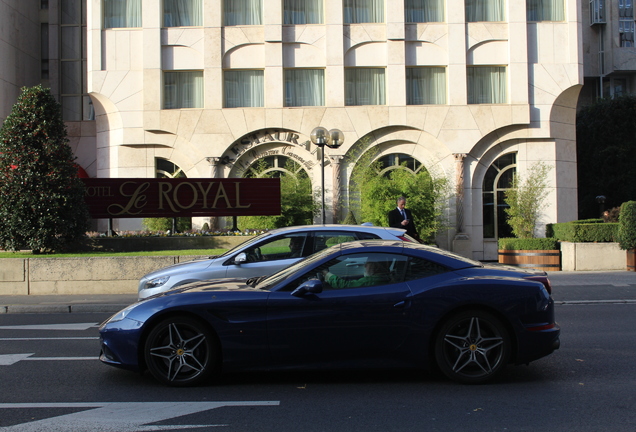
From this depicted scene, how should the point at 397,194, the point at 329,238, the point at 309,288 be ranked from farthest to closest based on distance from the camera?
the point at 397,194
the point at 329,238
the point at 309,288

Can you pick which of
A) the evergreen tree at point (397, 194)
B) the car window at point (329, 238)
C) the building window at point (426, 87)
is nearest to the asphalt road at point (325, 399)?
the car window at point (329, 238)

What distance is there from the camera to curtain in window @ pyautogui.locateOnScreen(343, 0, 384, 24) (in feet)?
86.9

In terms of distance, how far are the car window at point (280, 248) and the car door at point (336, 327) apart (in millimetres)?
3518

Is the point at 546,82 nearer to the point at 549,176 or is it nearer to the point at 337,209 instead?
the point at 549,176

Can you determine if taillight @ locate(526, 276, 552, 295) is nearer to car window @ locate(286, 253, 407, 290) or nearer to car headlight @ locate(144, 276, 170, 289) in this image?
car window @ locate(286, 253, 407, 290)

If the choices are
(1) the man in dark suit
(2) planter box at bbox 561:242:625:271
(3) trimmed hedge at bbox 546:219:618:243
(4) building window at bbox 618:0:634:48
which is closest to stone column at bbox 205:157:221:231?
(1) the man in dark suit

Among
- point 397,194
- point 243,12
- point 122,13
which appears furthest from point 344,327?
point 122,13

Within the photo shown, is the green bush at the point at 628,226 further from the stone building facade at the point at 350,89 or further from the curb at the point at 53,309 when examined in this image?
the curb at the point at 53,309

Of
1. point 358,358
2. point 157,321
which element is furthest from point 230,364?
point 358,358

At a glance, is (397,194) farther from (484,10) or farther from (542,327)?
(542,327)

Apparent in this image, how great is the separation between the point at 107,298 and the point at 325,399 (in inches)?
344

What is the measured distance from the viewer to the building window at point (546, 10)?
26.4m

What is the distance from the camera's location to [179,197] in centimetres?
1823

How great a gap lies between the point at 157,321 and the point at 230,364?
81 centimetres
